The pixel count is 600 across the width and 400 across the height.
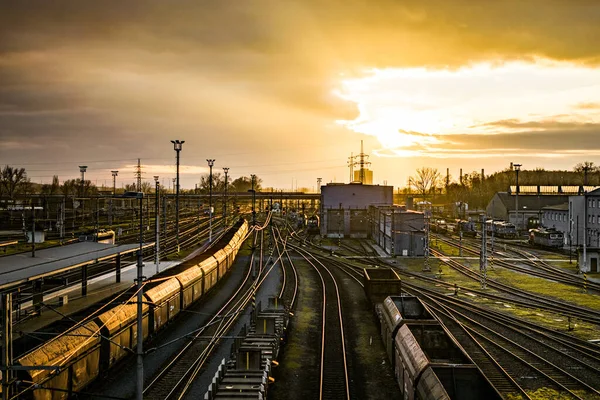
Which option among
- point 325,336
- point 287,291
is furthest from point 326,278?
point 325,336

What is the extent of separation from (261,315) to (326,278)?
18229 mm

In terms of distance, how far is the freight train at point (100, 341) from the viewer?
539 inches

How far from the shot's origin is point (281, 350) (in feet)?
73.7

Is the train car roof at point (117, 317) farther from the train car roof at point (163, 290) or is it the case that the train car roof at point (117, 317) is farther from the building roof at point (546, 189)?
the building roof at point (546, 189)

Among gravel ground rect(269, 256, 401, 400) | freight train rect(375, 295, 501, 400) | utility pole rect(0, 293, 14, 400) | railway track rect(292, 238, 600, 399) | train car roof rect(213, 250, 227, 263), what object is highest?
utility pole rect(0, 293, 14, 400)

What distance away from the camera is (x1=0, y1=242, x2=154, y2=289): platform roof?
62.3 feet

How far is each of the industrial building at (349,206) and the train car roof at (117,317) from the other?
55594 mm

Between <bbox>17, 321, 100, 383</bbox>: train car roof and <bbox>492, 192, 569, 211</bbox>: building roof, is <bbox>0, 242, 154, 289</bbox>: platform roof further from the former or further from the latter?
<bbox>492, 192, 569, 211</bbox>: building roof

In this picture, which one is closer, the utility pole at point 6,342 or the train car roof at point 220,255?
the utility pole at point 6,342

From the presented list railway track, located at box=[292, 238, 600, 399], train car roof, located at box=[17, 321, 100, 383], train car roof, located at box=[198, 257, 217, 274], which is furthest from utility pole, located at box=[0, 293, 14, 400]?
train car roof, located at box=[198, 257, 217, 274]

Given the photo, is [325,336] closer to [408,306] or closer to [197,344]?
[408,306]

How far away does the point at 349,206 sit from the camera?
83.6 meters

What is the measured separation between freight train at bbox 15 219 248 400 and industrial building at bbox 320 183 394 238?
49117 millimetres

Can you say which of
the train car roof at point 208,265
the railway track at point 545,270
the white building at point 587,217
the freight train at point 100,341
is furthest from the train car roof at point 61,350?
the white building at point 587,217
